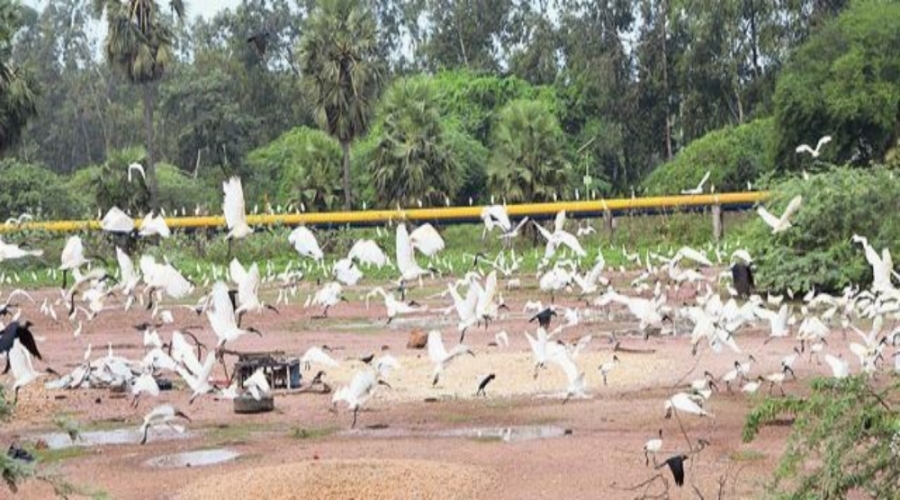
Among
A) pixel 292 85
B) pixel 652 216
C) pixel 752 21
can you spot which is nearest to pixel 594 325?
pixel 652 216

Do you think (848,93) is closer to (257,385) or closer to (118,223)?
(257,385)

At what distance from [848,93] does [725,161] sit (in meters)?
5.64

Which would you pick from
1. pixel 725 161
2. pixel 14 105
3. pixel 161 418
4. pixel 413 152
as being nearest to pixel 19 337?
pixel 161 418

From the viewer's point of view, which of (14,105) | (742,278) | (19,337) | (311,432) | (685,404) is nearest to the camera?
(19,337)

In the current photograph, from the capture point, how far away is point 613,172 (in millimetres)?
48906

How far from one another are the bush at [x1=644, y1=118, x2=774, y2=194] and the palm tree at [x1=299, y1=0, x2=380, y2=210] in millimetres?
8439

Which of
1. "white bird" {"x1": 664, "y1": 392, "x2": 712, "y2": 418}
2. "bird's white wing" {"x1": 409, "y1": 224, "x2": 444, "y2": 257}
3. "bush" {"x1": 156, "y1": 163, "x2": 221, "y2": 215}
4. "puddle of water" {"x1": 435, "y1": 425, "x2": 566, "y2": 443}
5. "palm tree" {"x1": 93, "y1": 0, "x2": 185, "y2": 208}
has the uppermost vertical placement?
"palm tree" {"x1": 93, "y1": 0, "x2": 185, "y2": 208}

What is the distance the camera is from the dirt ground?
966 cm

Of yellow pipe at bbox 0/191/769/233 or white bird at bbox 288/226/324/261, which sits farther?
yellow pipe at bbox 0/191/769/233

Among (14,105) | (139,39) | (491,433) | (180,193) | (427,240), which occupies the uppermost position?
(139,39)

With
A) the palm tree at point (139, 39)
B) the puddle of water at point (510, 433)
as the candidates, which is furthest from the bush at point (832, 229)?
the palm tree at point (139, 39)

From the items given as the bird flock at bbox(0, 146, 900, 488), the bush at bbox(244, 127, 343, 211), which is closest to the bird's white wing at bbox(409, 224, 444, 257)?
the bird flock at bbox(0, 146, 900, 488)

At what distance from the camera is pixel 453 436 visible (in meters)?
11.6

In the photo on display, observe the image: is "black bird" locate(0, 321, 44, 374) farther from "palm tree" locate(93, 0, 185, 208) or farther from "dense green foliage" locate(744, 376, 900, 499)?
"palm tree" locate(93, 0, 185, 208)
